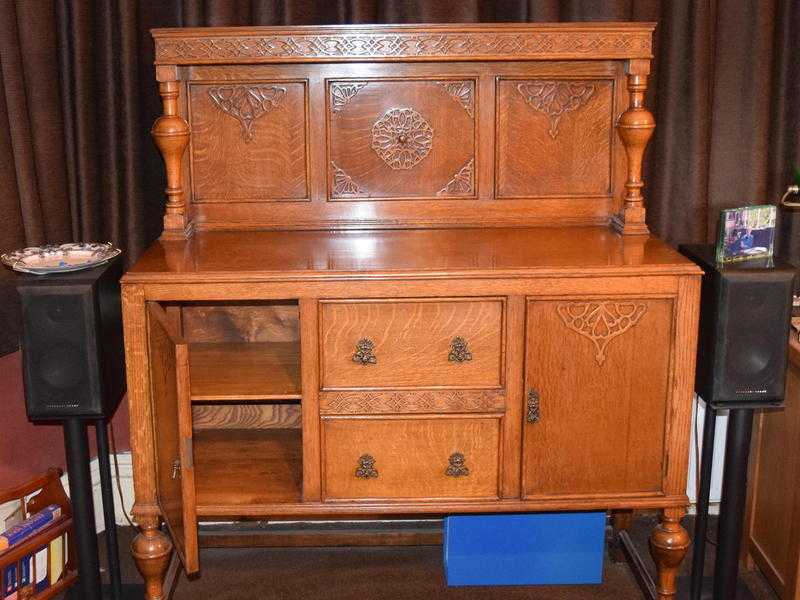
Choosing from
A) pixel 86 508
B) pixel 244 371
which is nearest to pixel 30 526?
pixel 86 508

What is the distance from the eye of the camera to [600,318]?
6.41 ft

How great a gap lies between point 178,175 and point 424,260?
0.63 metres

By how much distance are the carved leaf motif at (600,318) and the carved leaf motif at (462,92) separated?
60 cm

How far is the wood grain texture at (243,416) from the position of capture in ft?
8.00

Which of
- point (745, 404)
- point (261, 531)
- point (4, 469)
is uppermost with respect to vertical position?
point (745, 404)

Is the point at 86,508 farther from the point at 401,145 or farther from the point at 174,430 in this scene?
the point at 401,145

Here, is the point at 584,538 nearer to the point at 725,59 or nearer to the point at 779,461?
the point at 779,461

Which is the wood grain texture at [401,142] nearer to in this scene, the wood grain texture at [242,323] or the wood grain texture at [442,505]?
the wood grain texture at [242,323]

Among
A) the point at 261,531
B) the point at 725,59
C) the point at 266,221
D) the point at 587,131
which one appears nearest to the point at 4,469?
the point at 261,531

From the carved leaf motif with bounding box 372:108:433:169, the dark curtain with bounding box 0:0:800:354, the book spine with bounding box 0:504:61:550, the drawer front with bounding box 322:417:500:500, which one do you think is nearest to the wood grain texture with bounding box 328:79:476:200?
the carved leaf motif with bounding box 372:108:433:169

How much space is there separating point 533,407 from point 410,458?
27cm

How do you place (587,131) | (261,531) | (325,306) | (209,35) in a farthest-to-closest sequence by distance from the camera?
(261,531) → (587,131) → (209,35) → (325,306)

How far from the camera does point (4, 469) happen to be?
2.30 m

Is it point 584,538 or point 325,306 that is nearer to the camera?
point 325,306
